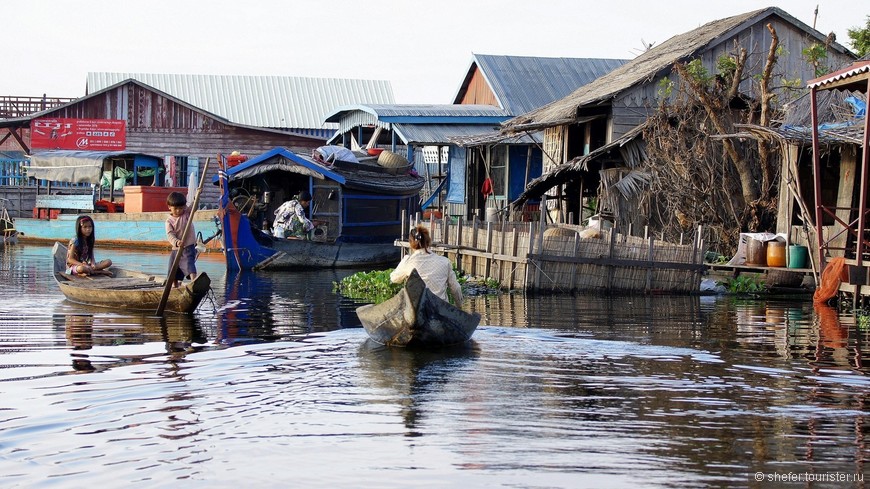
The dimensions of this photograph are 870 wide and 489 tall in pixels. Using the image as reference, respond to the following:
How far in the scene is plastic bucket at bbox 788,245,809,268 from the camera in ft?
57.9

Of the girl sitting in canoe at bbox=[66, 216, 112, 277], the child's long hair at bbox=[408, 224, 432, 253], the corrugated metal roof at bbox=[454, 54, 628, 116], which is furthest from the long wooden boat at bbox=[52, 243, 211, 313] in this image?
the corrugated metal roof at bbox=[454, 54, 628, 116]

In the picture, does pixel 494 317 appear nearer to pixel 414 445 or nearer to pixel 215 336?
pixel 215 336

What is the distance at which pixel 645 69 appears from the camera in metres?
23.8

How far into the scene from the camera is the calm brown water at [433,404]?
249 inches

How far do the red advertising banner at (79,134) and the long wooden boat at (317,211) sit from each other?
499 inches

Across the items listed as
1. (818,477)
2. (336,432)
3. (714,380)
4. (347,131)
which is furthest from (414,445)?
(347,131)

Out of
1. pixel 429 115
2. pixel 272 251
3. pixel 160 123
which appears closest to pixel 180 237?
pixel 272 251

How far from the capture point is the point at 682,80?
2173 cm

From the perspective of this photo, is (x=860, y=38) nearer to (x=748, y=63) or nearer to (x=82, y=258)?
(x=748, y=63)

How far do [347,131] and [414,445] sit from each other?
94.0ft

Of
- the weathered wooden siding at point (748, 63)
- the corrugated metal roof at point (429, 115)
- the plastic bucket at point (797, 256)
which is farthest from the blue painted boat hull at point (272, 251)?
the plastic bucket at point (797, 256)

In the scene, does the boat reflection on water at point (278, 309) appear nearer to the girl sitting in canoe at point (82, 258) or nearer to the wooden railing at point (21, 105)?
the girl sitting in canoe at point (82, 258)

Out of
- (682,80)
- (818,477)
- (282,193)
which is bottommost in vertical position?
(818,477)

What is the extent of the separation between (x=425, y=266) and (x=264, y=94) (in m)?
33.2
